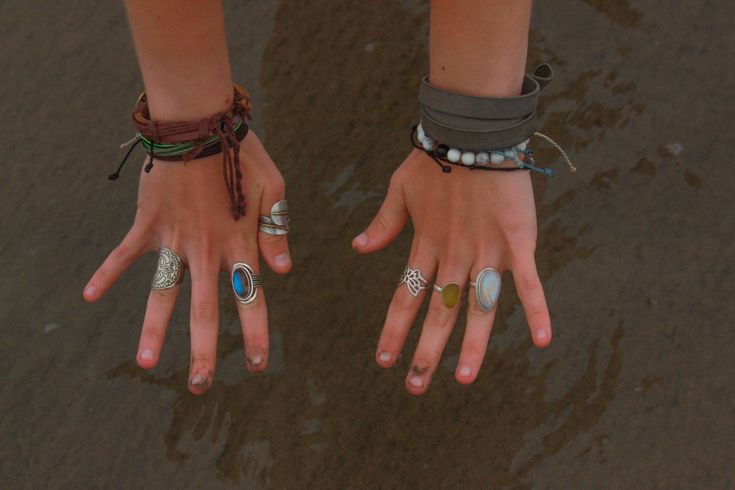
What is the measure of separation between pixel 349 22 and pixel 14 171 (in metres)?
0.87

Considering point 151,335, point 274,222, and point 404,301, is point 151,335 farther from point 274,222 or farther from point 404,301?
point 404,301

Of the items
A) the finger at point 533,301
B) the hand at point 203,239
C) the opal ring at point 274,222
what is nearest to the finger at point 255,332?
the hand at point 203,239

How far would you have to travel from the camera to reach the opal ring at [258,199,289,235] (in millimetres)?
1312

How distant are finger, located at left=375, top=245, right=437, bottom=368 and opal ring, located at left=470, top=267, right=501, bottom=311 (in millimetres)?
94

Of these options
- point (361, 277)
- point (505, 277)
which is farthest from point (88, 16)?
point (505, 277)

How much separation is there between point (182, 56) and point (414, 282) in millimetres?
554

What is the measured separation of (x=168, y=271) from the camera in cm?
129

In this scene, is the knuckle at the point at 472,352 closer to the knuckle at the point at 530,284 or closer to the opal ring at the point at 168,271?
the knuckle at the point at 530,284

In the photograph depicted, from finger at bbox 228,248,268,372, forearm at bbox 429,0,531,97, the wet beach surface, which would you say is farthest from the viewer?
the wet beach surface

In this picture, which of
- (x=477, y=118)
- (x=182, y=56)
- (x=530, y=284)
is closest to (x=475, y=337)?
(x=530, y=284)

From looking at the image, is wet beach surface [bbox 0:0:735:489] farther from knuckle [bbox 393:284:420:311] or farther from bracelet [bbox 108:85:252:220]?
bracelet [bbox 108:85:252:220]

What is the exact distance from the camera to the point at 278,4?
6.04 ft

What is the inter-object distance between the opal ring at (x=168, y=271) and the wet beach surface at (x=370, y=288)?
0.23 meters

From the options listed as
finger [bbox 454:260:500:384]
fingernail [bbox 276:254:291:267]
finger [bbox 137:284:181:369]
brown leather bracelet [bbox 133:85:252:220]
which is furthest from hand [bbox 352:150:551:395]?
finger [bbox 137:284:181:369]
